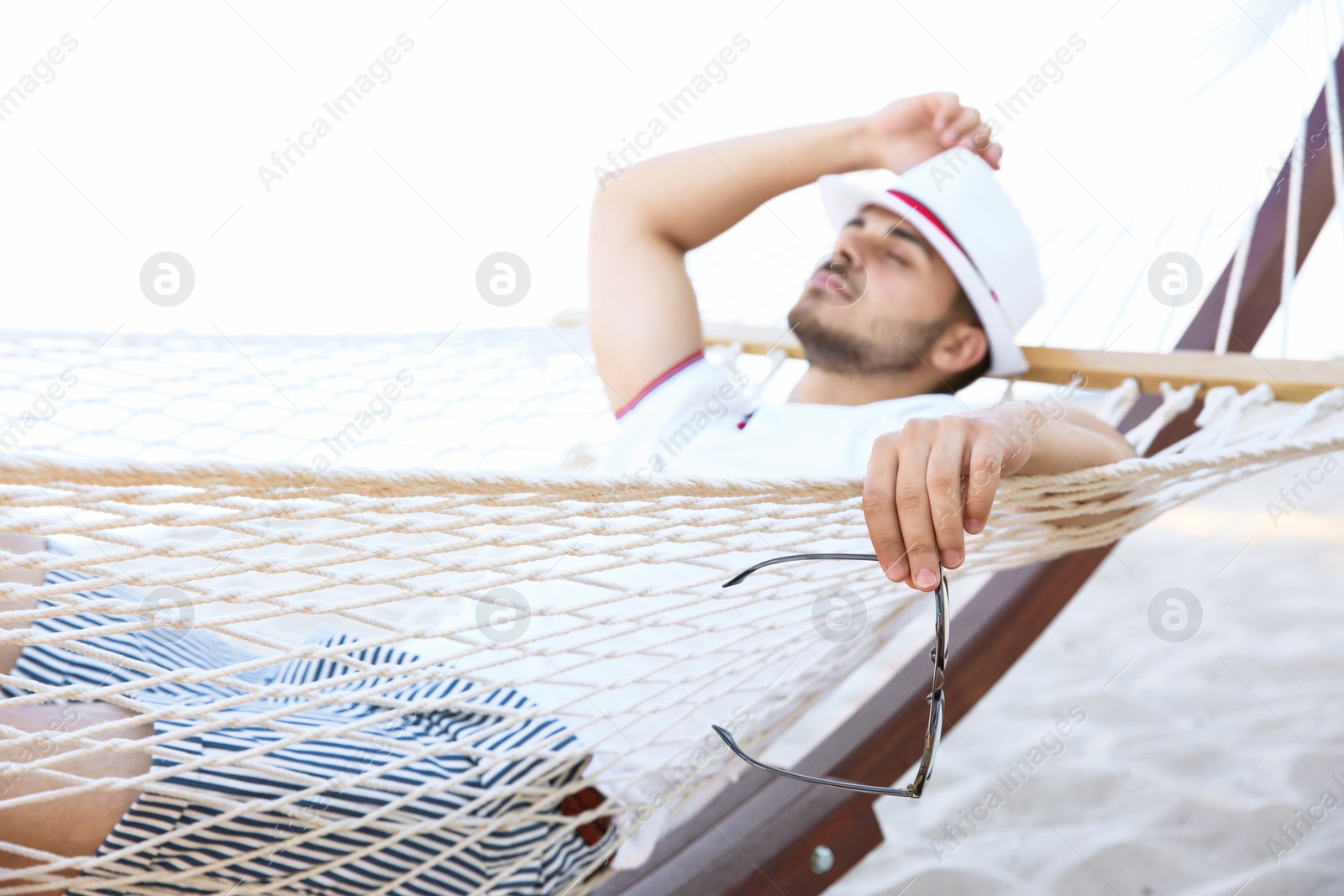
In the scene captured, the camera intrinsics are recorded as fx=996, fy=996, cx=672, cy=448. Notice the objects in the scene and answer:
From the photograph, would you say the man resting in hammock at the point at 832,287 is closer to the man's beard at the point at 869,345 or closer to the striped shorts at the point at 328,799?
the man's beard at the point at 869,345

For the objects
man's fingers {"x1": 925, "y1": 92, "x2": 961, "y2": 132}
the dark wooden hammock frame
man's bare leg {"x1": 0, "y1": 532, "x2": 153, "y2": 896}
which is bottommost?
the dark wooden hammock frame

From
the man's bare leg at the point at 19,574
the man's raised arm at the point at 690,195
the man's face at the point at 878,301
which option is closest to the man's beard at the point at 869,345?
the man's face at the point at 878,301

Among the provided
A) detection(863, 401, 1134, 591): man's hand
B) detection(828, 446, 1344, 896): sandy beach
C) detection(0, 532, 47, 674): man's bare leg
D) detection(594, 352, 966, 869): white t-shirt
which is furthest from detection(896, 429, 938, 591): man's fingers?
detection(828, 446, 1344, 896): sandy beach

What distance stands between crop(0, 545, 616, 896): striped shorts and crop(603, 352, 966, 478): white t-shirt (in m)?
0.33

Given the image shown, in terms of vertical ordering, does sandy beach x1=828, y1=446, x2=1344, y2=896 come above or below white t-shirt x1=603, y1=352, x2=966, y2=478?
below

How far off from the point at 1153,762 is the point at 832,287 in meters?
0.75

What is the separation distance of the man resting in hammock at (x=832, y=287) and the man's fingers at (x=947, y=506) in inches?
17.1

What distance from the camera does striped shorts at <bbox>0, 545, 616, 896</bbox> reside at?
600mm

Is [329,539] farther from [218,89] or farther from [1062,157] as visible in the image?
[218,89]

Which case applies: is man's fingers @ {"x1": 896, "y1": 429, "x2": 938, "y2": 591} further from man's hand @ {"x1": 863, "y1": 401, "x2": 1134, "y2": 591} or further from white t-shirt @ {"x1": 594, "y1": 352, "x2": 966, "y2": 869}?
white t-shirt @ {"x1": 594, "y1": 352, "x2": 966, "y2": 869}

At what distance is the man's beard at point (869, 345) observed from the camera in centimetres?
118

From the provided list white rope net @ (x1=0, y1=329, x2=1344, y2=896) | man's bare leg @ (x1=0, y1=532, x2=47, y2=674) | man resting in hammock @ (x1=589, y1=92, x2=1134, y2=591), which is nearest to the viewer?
white rope net @ (x1=0, y1=329, x2=1344, y2=896)

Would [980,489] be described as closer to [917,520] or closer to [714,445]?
[917,520]

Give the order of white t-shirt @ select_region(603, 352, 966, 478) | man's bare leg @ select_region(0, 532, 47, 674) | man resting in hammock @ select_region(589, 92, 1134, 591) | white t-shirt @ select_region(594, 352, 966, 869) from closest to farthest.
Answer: man's bare leg @ select_region(0, 532, 47, 674)
white t-shirt @ select_region(594, 352, 966, 869)
white t-shirt @ select_region(603, 352, 966, 478)
man resting in hammock @ select_region(589, 92, 1134, 591)
